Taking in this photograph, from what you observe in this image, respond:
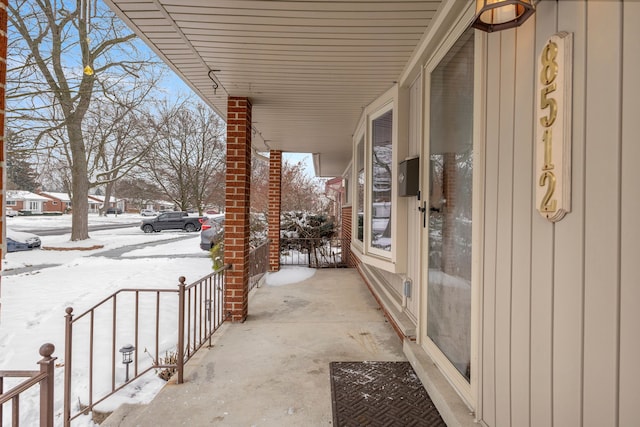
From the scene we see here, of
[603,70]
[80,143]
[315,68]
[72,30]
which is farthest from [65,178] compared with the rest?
[603,70]

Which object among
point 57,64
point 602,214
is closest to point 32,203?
point 57,64

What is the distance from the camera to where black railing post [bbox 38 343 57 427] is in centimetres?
143

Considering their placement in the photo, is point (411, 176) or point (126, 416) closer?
point (126, 416)

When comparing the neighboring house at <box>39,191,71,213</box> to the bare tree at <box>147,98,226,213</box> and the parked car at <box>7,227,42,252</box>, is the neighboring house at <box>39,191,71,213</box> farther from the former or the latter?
the parked car at <box>7,227,42,252</box>

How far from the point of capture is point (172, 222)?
19469 mm

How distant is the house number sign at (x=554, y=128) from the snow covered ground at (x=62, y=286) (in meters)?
2.62

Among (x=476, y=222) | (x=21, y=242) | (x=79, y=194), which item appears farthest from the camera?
(x=79, y=194)

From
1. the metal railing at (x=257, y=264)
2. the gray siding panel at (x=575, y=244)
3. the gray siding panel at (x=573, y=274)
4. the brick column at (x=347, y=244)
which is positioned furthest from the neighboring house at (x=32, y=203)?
the gray siding panel at (x=573, y=274)

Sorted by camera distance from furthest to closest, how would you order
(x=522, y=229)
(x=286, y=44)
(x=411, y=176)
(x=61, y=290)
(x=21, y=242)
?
(x=21, y=242) → (x=61, y=290) → (x=411, y=176) → (x=286, y=44) → (x=522, y=229)

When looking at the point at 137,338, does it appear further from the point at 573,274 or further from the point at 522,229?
the point at 573,274

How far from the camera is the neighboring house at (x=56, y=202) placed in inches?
1766

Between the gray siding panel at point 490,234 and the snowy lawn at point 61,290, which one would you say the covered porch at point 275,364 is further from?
the snowy lawn at point 61,290

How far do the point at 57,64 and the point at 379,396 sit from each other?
1115 cm

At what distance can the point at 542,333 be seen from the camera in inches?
46.6
